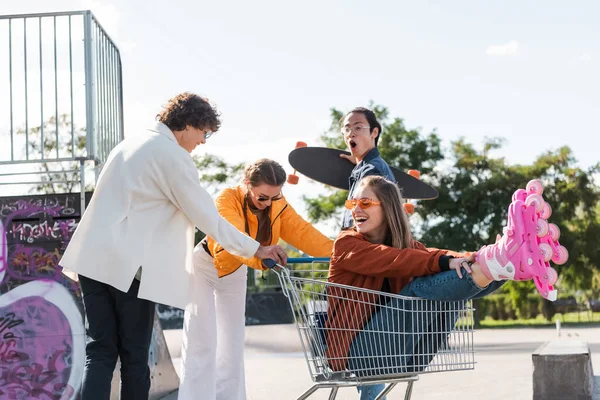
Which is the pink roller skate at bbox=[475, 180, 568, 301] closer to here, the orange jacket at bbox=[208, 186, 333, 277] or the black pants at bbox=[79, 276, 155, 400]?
the black pants at bbox=[79, 276, 155, 400]

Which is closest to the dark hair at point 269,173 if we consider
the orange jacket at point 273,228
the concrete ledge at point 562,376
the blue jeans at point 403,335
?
the orange jacket at point 273,228

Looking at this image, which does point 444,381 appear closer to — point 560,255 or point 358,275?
point 358,275

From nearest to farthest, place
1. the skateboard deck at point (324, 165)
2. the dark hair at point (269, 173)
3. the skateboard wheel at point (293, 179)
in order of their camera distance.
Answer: the dark hair at point (269, 173)
the skateboard wheel at point (293, 179)
the skateboard deck at point (324, 165)

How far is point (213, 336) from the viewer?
5.92 m

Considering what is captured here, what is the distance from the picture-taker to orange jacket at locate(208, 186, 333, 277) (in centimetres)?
577

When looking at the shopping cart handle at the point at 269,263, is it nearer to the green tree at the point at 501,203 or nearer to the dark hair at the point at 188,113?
the dark hair at the point at 188,113

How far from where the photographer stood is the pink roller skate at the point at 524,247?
3865 millimetres

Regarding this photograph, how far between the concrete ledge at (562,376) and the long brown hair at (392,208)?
122 inches

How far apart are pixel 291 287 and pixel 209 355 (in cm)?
183

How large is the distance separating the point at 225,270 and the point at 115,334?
123 cm

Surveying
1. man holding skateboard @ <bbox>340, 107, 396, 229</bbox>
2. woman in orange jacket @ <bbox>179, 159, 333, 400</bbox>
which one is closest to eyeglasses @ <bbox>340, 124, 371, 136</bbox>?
man holding skateboard @ <bbox>340, 107, 396, 229</bbox>

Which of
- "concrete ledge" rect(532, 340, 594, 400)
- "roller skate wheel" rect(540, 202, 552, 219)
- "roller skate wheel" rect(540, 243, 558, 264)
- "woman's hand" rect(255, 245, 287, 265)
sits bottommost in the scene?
"concrete ledge" rect(532, 340, 594, 400)

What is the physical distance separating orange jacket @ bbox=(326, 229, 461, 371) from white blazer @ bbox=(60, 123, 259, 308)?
2.70ft

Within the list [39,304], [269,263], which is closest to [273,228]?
[269,263]
